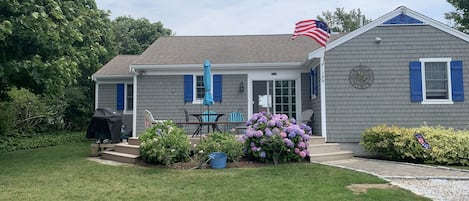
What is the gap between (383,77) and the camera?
9469mm

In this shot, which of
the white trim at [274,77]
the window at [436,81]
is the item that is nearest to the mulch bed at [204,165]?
the white trim at [274,77]

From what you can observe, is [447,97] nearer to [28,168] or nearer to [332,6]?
[28,168]

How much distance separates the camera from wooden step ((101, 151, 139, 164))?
817cm

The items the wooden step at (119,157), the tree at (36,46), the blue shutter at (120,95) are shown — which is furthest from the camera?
the blue shutter at (120,95)

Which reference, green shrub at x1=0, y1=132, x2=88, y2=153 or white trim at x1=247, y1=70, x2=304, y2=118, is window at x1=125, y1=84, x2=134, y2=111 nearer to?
green shrub at x1=0, y1=132, x2=88, y2=153

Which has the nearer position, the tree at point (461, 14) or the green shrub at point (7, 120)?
the green shrub at point (7, 120)

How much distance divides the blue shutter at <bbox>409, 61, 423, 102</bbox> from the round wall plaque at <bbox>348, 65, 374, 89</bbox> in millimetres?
1072

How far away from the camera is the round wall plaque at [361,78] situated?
9.48 m

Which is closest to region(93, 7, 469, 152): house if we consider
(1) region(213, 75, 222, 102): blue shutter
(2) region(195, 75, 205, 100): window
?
(1) region(213, 75, 222, 102): blue shutter

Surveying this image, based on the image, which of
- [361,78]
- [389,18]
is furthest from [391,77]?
[389,18]

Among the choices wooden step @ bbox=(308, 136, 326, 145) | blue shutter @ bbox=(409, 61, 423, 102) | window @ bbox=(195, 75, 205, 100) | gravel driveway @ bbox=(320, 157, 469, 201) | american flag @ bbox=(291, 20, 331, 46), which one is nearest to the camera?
gravel driveway @ bbox=(320, 157, 469, 201)

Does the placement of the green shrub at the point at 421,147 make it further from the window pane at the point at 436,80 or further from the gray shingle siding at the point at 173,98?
Result: the gray shingle siding at the point at 173,98

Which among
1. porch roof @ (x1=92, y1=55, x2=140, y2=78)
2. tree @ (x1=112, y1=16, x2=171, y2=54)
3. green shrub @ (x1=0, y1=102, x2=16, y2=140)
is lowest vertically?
green shrub @ (x1=0, y1=102, x2=16, y2=140)

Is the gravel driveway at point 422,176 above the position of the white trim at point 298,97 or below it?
below
